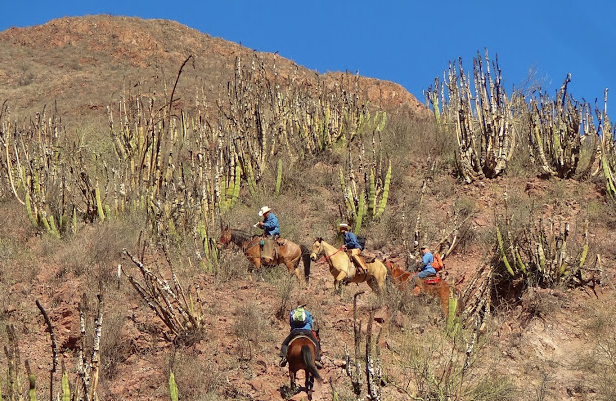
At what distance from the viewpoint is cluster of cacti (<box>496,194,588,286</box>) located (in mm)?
10180

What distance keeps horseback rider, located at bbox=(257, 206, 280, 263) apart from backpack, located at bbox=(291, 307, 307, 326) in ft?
11.7

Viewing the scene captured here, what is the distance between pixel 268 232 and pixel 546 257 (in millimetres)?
4893

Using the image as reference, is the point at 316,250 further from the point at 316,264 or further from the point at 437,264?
the point at 437,264

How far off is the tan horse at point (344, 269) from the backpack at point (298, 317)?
3.12 meters

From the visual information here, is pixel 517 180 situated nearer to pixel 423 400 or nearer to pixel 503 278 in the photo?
pixel 503 278

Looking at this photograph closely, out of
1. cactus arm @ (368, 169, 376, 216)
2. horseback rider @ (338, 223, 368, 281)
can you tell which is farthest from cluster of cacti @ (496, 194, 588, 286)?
cactus arm @ (368, 169, 376, 216)

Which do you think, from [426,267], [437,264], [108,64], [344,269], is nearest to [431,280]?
[426,267]

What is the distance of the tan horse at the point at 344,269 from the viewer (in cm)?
1025

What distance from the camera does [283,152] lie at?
640 inches

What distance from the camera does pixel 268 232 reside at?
36.7 ft

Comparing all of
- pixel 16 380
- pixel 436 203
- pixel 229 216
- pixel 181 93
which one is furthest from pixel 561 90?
pixel 181 93

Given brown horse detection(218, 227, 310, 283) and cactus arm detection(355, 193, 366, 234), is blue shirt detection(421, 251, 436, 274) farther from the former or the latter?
cactus arm detection(355, 193, 366, 234)

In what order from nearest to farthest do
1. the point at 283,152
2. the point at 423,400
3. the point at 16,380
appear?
the point at 16,380 < the point at 423,400 < the point at 283,152

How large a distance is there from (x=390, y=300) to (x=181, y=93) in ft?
65.2
